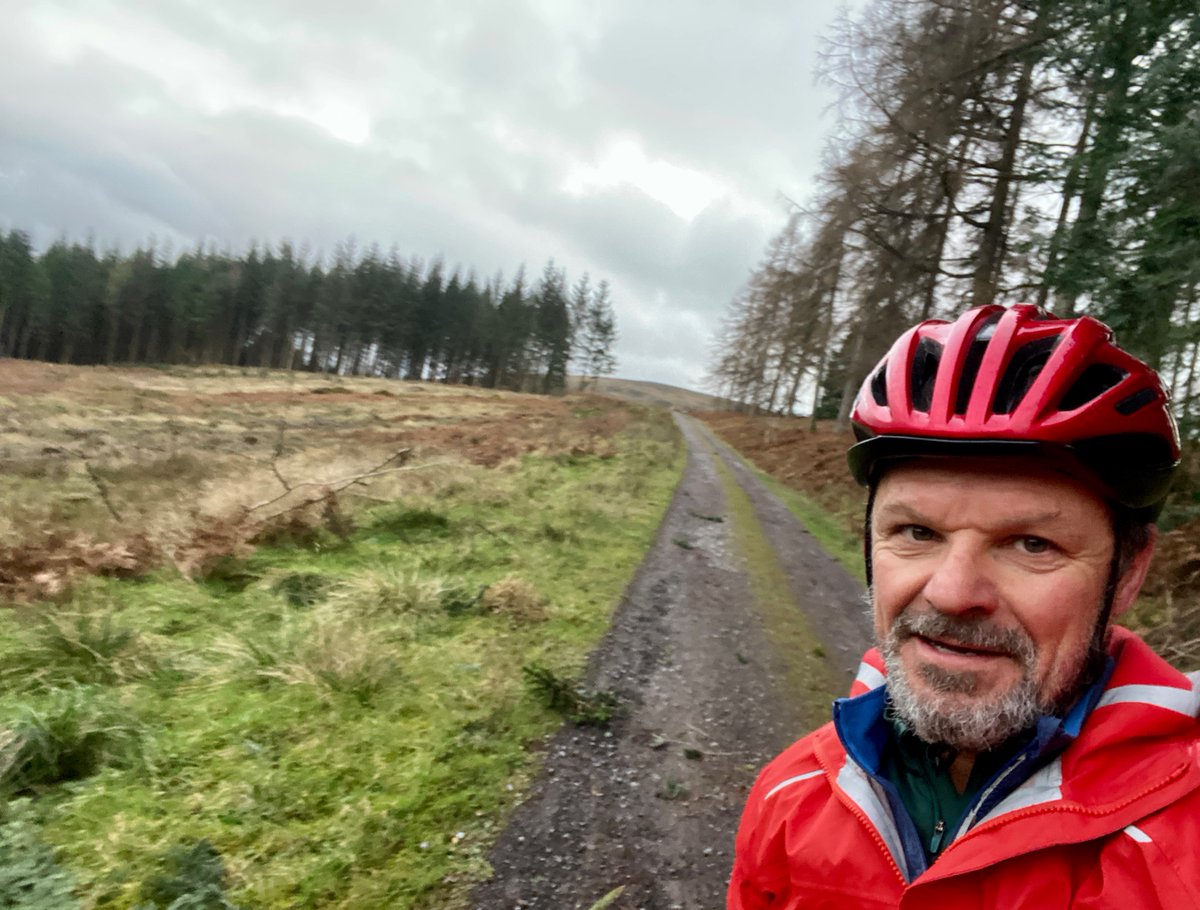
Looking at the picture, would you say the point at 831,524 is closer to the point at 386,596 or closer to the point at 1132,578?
the point at 386,596

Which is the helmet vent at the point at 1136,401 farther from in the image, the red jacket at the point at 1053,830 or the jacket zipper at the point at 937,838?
the jacket zipper at the point at 937,838

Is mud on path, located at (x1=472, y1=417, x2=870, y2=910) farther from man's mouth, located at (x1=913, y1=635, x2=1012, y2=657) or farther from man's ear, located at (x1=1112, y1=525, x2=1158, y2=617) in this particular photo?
man's ear, located at (x1=1112, y1=525, x2=1158, y2=617)

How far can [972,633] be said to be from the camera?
159 centimetres

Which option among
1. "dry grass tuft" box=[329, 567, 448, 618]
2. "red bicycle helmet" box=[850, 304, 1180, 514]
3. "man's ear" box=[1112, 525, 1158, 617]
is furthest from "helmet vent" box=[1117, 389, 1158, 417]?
"dry grass tuft" box=[329, 567, 448, 618]

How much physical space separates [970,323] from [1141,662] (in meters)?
1.07

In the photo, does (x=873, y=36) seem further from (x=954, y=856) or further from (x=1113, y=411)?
(x=954, y=856)

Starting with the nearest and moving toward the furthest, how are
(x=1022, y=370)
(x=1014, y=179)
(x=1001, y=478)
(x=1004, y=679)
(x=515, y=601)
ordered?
(x=1004, y=679) < (x=1001, y=478) < (x=1022, y=370) < (x=515, y=601) < (x=1014, y=179)

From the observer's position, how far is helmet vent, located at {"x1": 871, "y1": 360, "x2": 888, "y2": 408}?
2.06 metres

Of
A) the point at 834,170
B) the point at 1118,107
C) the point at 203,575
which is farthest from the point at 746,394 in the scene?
the point at 203,575

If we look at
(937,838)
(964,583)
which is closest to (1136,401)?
(964,583)

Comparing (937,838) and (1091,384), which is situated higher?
(1091,384)

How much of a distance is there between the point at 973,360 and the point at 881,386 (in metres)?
0.29

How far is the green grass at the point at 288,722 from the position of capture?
268cm

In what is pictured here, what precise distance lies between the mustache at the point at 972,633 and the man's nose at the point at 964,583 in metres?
0.03
